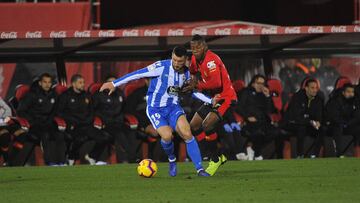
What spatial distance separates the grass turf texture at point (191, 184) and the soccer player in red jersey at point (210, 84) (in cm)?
73

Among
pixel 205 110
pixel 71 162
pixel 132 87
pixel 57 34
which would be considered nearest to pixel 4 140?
pixel 71 162

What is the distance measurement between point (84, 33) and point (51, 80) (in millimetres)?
1055

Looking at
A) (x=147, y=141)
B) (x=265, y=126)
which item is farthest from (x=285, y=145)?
(x=147, y=141)

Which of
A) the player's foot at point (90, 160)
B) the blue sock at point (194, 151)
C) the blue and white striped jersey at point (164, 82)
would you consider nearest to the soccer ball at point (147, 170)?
the blue sock at point (194, 151)

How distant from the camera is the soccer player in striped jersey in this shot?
13.9 metres

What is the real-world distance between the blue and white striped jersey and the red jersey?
1.82 ft

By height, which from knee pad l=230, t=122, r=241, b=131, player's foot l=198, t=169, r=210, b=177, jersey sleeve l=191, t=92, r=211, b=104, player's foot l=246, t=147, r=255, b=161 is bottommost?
player's foot l=246, t=147, r=255, b=161

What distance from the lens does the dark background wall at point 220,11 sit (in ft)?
89.8

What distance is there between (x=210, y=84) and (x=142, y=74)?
1409mm

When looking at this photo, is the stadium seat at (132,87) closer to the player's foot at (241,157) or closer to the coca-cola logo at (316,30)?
the player's foot at (241,157)

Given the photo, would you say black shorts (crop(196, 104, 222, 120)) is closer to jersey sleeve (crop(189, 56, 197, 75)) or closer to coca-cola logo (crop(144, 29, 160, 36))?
jersey sleeve (crop(189, 56, 197, 75))

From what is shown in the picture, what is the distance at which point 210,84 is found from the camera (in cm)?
1501

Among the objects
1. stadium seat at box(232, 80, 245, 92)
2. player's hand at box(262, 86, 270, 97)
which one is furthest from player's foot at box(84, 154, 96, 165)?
player's hand at box(262, 86, 270, 97)

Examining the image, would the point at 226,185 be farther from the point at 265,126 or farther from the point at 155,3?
the point at 155,3
